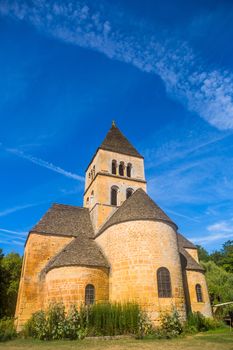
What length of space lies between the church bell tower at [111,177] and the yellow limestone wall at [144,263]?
585 cm

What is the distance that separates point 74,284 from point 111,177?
12.3 m

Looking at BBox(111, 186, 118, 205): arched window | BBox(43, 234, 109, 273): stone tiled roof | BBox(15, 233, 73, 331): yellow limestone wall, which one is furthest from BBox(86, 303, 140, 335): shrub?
BBox(111, 186, 118, 205): arched window

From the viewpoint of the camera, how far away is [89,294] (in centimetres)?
1762

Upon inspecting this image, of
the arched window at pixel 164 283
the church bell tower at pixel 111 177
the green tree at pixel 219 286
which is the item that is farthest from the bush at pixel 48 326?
the green tree at pixel 219 286

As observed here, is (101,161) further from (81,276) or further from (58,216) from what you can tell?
(81,276)

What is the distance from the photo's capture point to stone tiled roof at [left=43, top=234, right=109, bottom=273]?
59.7 feet

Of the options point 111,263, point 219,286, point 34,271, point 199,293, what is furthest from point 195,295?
point 34,271

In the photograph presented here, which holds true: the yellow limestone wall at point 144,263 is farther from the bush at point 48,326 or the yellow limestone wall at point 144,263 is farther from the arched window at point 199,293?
the arched window at point 199,293

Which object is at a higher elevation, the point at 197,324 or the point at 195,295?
the point at 195,295

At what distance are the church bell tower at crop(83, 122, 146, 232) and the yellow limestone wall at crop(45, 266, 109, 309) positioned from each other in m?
6.18

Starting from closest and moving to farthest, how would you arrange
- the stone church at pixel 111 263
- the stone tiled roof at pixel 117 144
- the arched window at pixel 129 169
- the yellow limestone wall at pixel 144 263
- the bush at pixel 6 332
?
the bush at pixel 6 332
the yellow limestone wall at pixel 144 263
the stone church at pixel 111 263
the arched window at pixel 129 169
the stone tiled roof at pixel 117 144

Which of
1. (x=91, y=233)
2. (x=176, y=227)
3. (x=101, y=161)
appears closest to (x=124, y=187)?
(x=101, y=161)

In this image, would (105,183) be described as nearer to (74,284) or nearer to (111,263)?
(111,263)

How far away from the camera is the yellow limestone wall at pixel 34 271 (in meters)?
19.3
